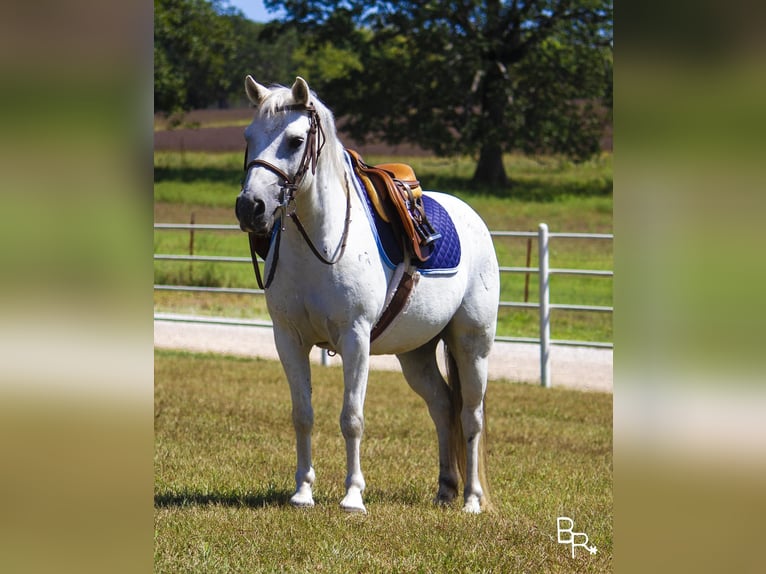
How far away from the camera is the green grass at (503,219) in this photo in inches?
600

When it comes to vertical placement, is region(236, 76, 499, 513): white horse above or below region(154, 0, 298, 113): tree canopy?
below

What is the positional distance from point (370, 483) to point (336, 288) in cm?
166

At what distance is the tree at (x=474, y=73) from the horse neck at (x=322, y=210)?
73.6 feet

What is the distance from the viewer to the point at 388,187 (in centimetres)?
506

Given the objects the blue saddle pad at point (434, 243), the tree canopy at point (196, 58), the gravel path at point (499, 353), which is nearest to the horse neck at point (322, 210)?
the blue saddle pad at point (434, 243)

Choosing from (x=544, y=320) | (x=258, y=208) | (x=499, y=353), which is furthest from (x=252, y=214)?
(x=499, y=353)

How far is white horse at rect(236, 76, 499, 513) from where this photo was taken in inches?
170

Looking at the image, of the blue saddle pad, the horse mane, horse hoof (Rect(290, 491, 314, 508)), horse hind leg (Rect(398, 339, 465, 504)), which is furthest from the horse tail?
the horse mane

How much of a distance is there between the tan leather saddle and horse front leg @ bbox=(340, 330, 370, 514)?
618 millimetres

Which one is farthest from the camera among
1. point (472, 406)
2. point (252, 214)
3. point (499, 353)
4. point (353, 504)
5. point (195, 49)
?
point (195, 49)

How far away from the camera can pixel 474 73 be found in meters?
27.5

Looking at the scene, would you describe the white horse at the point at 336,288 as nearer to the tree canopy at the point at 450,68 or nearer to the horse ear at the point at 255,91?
the horse ear at the point at 255,91

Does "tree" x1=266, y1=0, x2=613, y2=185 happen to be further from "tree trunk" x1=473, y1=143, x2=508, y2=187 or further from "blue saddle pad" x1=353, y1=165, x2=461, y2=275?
"blue saddle pad" x1=353, y1=165, x2=461, y2=275

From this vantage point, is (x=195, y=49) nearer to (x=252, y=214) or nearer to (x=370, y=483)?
(x=370, y=483)
